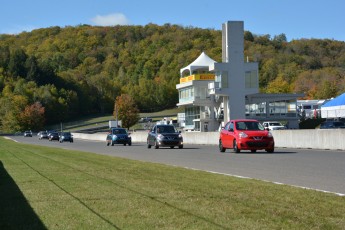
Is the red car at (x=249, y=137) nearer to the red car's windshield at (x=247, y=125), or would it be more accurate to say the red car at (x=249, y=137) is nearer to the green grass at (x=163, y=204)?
the red car's windshield at (x=247, y=125)

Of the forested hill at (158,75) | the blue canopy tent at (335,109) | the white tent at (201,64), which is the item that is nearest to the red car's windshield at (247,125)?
the blue canopy tent at (335,109)

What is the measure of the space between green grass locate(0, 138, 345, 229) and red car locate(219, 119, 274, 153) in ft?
48.2

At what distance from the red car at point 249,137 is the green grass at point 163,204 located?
14685 millimetres

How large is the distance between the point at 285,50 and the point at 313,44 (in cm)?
797

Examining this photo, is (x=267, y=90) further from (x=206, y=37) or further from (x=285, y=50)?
(x=206, y=37)

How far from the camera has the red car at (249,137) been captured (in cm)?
2947

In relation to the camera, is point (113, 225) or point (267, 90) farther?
point (267, 90)

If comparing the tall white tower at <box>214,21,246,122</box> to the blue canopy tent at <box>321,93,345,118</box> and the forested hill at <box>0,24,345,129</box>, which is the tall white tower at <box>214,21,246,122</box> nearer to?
the blue canopy tent at <box>321,93,345,118</box>

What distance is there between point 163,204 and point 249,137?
1990 centimetres

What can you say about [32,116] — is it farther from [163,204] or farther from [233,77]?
[163,204]

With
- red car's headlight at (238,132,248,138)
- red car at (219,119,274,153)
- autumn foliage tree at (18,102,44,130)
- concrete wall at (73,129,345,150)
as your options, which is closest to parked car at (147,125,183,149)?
concrete wall at (73,129,345,150)

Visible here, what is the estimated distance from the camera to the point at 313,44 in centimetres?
16875

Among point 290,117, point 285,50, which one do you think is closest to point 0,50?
point 285,50

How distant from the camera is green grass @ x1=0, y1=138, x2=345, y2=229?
819 cm
